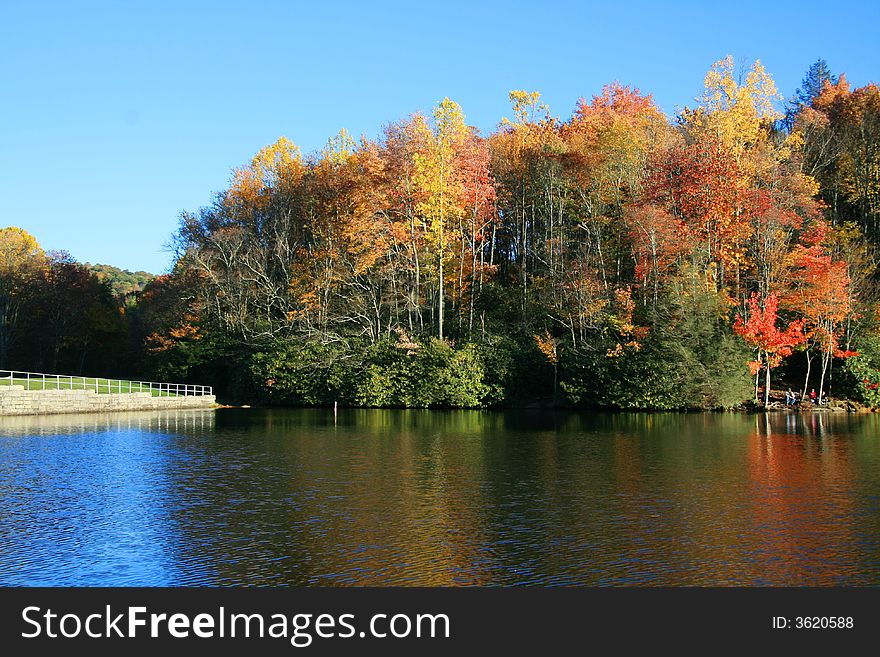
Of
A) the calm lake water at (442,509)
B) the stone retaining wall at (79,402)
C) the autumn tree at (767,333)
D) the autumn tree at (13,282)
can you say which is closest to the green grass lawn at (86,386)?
the stone retaining wall at (79,402)

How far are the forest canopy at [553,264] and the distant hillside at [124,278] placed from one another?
58.2 metres

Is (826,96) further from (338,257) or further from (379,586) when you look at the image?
(379,586)

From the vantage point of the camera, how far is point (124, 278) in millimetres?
129250

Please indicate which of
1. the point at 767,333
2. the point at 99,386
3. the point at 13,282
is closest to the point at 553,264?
the point at 767,333

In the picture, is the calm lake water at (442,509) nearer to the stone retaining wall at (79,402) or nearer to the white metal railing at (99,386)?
the stone retaining wall at (79,402)

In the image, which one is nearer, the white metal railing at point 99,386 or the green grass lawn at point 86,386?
the green grass lawn at point 86,386

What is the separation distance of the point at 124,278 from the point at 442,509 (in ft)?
402

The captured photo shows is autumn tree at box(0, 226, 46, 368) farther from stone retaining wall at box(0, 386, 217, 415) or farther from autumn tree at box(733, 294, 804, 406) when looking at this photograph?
autumn tree at box(733, 294, 804, 406)

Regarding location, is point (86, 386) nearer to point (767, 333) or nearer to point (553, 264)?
point (553, 264)

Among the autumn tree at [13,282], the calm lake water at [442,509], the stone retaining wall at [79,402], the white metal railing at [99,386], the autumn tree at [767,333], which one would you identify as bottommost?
the calm lake water at [442,509]

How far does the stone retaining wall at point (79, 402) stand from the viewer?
42019 millimetres

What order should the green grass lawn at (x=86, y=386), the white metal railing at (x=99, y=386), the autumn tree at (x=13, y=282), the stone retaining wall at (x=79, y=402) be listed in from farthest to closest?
the autumn tree at (x=13, y=282) < the white metal railing at (x=99, y=386) < the green grass lawn at (x=86, y=386) < the stone retaining wall at (x=79, y=402)

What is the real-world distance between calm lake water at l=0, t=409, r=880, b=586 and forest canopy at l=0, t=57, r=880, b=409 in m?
14.4

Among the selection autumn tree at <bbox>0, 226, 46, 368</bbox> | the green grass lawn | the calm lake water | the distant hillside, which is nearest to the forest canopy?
the green grass lawn
